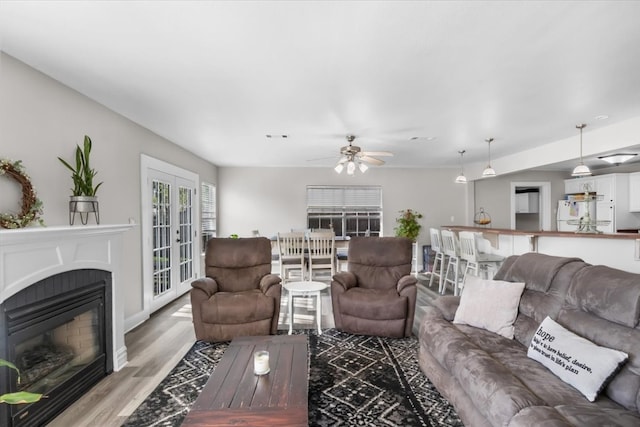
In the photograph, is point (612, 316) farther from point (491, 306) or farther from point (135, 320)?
point (135, 320)

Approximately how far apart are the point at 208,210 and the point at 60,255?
4315 mm

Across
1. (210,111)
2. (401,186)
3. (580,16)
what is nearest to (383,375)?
(580,16)

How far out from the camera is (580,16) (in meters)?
1.77

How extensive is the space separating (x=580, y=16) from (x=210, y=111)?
312 cm

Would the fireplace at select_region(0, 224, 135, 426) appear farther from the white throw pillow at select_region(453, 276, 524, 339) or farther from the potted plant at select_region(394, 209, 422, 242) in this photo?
the potted plant at select_region(394, 209, 422, 242)

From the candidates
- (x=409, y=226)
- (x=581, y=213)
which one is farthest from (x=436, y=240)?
(x=581, y=213)

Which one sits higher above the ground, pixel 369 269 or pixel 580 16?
pixel 580 16

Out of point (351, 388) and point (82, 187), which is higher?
point (82, 187)

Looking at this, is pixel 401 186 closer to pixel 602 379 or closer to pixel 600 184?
pixel 600 184

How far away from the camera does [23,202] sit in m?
2.12

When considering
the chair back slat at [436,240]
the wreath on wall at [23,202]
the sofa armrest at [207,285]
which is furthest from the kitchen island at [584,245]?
the wreath on wall at [23,202]

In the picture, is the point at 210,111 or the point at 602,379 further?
the point at 210,111

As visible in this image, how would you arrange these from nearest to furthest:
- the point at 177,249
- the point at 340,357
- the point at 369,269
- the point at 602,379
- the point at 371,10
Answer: the point at 602,379, the point at 371,10, the point at 340,357, the point at 369,269, the point at 177,249

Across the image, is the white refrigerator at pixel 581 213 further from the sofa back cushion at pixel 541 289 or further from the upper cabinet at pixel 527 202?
the sofa back cushion at pixel 541 289
